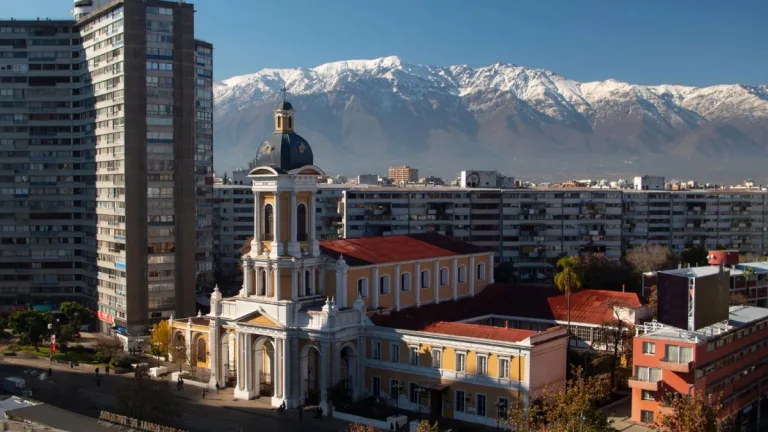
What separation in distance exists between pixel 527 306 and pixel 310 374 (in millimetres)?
18982

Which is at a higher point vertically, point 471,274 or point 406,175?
point 406,175

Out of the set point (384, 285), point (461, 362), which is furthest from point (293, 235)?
point (461, 362)

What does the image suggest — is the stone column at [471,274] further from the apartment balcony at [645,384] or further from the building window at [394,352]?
the apartment balcony at [645,384]

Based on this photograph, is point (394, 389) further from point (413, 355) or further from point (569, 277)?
point (569, 277)

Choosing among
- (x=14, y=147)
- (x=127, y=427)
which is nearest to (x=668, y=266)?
(x=14, y=147)

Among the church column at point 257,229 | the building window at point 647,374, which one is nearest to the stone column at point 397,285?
the church column at point 257,229

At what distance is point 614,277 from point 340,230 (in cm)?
3556

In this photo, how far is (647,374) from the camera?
50.2 metres

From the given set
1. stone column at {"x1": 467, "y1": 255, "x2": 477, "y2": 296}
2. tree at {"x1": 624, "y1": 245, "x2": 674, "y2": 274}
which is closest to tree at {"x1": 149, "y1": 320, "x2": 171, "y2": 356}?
stone column at {"x1": 467, "y1": 255, "x2": 477, "y2": 296}

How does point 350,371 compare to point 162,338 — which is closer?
point 350,371

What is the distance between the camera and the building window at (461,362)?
54.2 m

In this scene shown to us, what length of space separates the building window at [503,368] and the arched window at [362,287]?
12.4 meters

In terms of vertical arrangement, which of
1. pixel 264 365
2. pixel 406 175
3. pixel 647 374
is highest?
pixel 406 175

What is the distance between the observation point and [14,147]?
309 feet
